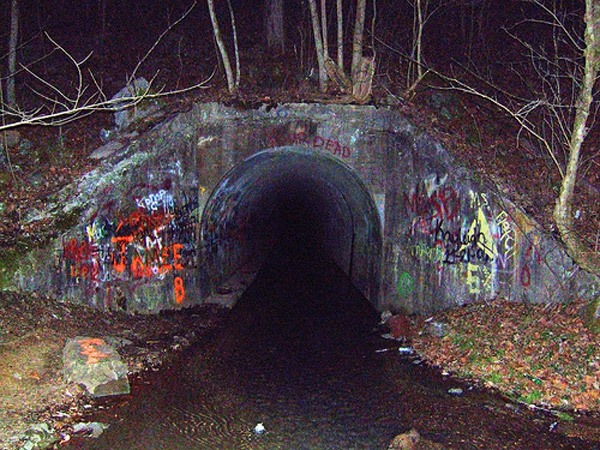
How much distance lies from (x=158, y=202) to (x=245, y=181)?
4036 millimetres

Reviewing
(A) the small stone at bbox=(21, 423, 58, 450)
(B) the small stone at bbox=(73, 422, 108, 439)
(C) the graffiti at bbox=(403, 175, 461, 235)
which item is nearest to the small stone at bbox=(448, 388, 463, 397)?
(C) the graffiti at bbox=(403, 175, 461, 235)

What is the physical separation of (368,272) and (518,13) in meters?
13.1

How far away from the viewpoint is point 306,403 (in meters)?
7.89

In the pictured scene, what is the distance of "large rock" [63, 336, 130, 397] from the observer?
310 inches

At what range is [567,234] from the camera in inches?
351

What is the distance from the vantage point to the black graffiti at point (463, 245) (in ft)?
34.5

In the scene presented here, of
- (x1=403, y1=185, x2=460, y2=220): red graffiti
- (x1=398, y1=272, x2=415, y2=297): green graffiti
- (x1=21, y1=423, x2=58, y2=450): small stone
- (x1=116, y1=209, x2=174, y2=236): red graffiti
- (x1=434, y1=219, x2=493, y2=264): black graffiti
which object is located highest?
(x1=403, y1=185, x2=460, y2=220): red graffiti

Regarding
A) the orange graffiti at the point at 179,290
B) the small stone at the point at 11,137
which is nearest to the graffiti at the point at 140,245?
the orange graffiti at the point at 179,290

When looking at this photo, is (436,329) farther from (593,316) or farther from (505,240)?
(593,316)

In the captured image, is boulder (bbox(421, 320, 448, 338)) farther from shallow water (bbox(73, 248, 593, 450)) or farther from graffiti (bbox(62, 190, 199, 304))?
graffiti (bbox(62, 190, 199, 304))

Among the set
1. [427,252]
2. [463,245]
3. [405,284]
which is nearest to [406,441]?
[463,245]

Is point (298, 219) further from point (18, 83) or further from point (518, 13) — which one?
point (18, 83)

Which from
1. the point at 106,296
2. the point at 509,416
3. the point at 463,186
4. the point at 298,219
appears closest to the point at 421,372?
the point at 509,416

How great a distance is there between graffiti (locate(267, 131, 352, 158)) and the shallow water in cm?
406
